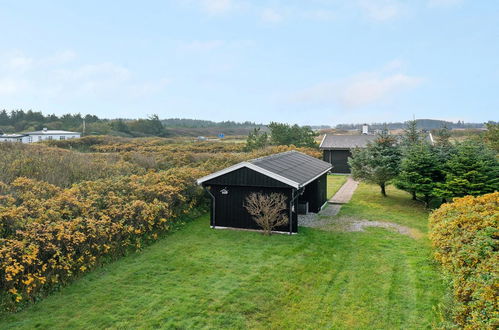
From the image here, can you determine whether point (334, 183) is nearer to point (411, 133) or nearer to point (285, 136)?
point (411, 133)

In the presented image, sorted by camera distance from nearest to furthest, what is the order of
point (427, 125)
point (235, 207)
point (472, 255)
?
point (472, 255)
point (235, 207)
point (427, 125)

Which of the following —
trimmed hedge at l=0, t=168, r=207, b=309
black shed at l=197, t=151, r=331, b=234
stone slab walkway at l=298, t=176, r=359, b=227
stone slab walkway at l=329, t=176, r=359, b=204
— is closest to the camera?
trimmed hedge at l=0, t=168, r=207, b=309

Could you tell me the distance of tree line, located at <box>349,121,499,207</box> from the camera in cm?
1533

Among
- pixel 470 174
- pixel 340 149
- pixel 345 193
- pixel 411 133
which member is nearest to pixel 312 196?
pixel 345 193

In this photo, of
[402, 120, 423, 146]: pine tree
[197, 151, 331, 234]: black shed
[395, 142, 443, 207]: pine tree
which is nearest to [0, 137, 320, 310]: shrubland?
[197, 151, 331, 234]: black shed

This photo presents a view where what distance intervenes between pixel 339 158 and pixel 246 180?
20718 millimetres

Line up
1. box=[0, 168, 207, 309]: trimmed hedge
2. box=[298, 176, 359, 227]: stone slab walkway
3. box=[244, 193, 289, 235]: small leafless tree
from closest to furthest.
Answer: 1. box=[0, 168, 207, 309]: trimmed hedge
2. box=[244, 193, 289, 235]: small leafless tree
3. box=[298, 176, 359, 227]: stone slab walkway

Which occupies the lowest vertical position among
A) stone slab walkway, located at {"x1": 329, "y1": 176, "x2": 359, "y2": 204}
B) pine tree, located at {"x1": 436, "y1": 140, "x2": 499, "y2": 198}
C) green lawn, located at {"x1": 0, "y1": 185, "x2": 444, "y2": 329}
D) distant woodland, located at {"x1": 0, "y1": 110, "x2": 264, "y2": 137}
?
green lawn, located at {"x1": 0, "y1": 185, "x2": 444, "y2": 329}

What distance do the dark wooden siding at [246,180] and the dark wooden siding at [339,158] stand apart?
66.9 feet

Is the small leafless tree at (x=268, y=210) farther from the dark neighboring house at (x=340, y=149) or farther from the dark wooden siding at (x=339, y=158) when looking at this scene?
the dark wooden siding at (x=339, y=158)

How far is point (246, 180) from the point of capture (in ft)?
41.0

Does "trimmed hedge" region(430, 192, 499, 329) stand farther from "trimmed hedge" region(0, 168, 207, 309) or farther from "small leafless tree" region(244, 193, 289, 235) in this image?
"trimmed hedge" region(0, 168, 207, 309)

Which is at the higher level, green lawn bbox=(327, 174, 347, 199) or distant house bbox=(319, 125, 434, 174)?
distant house bbox=(319, 125, 434, 174)

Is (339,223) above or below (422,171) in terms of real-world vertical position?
below
